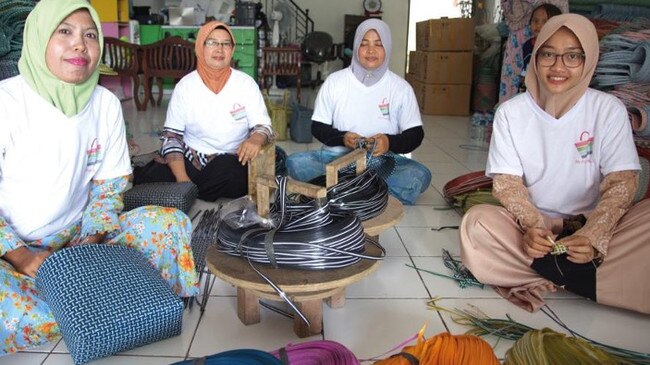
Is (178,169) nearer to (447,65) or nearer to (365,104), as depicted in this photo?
(365,104)

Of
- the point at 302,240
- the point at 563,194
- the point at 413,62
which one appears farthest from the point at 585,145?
the point at 413,62

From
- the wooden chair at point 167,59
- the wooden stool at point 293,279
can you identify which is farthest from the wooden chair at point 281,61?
the wooden stool at point 293,279

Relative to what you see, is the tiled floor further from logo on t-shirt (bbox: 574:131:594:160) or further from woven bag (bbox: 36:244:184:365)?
logo on t-shirt (bbox: 574:131:594:160)

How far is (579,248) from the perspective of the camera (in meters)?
1.88

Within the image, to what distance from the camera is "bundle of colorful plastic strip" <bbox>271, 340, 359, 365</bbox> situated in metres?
1.29

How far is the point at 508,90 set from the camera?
5.14 meters

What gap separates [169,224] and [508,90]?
4113 millimetres

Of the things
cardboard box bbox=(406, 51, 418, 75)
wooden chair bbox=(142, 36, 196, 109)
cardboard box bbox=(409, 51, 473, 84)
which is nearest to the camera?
wooden chair bbox=(142, 36, 196, 109)

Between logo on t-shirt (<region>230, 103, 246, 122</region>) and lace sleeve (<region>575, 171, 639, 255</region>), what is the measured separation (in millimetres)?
1938

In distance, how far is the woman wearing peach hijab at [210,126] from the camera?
3.09 metres

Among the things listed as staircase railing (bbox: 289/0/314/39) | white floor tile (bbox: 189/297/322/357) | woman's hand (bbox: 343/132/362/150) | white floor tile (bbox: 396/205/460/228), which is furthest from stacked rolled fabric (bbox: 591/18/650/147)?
staircase railing (bbox: 289/0/314/39)

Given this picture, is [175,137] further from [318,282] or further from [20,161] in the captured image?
[318,282]

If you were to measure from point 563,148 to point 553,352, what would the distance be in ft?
3.29

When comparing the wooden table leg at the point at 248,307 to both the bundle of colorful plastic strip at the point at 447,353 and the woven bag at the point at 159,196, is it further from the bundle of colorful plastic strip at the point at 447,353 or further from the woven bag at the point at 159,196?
the woven bag at the point at 159,196
